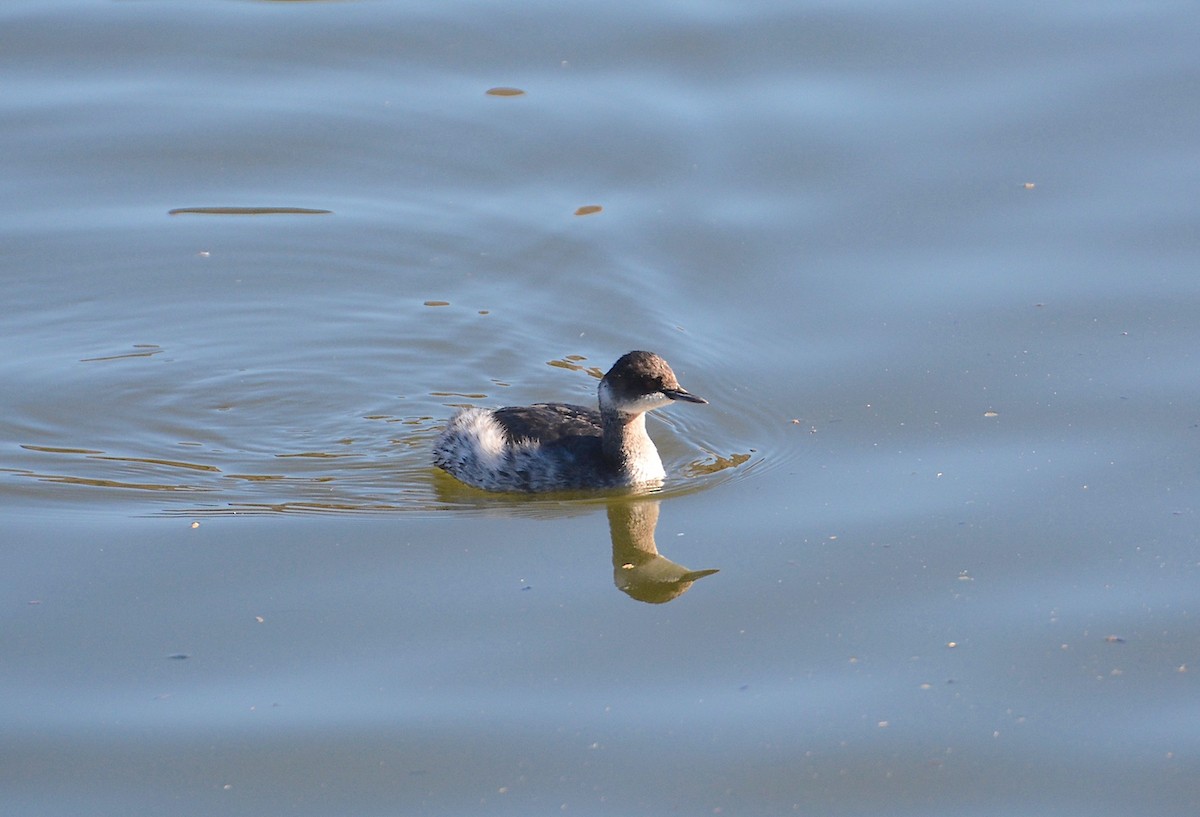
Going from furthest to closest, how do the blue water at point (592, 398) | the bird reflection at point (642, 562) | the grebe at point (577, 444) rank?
the grebe at point (577, 444), the bird reflection at point (642, 562), the blue water at point (592, 398)

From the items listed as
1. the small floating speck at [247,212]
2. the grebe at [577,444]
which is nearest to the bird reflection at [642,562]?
the grebe at [577,444]

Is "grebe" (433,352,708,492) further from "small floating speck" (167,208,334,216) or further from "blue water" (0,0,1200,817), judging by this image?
"small floating speck" (167,208,334,216)

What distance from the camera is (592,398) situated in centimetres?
1044

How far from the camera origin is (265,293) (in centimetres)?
1135

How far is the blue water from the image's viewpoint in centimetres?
680

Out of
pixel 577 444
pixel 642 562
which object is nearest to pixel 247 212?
pixel 577 444

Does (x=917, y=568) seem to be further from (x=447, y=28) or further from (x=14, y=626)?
(x=447, y=28)

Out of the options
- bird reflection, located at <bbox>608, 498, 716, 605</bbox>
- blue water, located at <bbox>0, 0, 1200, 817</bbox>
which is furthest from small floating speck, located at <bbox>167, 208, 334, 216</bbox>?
bird reflection, located at <bbox>608, 498, 716, 605</bbox>

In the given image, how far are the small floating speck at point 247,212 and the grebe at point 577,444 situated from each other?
10.5ft

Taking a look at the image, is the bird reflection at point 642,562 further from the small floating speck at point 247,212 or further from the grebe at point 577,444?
the small floating speck at point 247,212

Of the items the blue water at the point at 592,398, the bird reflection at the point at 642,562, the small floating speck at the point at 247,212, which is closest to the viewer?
the blue water at the point at 592,398

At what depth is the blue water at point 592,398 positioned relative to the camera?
6.80 meters

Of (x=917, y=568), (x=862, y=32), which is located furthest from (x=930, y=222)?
(x=917, y=568)

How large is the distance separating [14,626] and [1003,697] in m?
4.30
